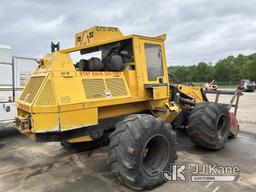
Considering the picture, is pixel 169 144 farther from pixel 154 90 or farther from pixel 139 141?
pixel 154 90

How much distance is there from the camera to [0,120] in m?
7.42

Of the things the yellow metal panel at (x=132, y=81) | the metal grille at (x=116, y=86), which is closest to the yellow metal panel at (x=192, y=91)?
the yellow metal panel at (x=132, y=81)

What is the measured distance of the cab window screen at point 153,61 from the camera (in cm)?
504

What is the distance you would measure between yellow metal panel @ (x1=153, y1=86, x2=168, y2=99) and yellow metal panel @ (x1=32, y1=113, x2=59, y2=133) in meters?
2.02

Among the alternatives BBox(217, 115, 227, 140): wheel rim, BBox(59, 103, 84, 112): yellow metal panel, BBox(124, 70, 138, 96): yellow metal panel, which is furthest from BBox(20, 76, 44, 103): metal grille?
BBox(217, 115, 227, 140): wheel rim

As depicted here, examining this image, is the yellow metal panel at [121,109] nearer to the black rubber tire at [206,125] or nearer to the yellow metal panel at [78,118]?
the yellow metal panel at [78,118]

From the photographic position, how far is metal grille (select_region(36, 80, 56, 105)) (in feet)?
12.4

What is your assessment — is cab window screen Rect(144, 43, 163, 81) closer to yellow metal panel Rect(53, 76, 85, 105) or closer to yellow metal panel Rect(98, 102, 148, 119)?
yellow metal panel Rect(98, 102, 148, 119)

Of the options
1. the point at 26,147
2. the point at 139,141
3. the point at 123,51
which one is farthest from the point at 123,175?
the point at 26,147

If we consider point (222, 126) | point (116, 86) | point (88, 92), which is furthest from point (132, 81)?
point (222, 126)

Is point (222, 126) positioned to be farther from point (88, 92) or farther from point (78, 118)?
point (78, 118)

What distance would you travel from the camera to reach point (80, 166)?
16.4ft

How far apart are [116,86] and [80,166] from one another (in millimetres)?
1777

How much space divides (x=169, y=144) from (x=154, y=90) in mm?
1157
